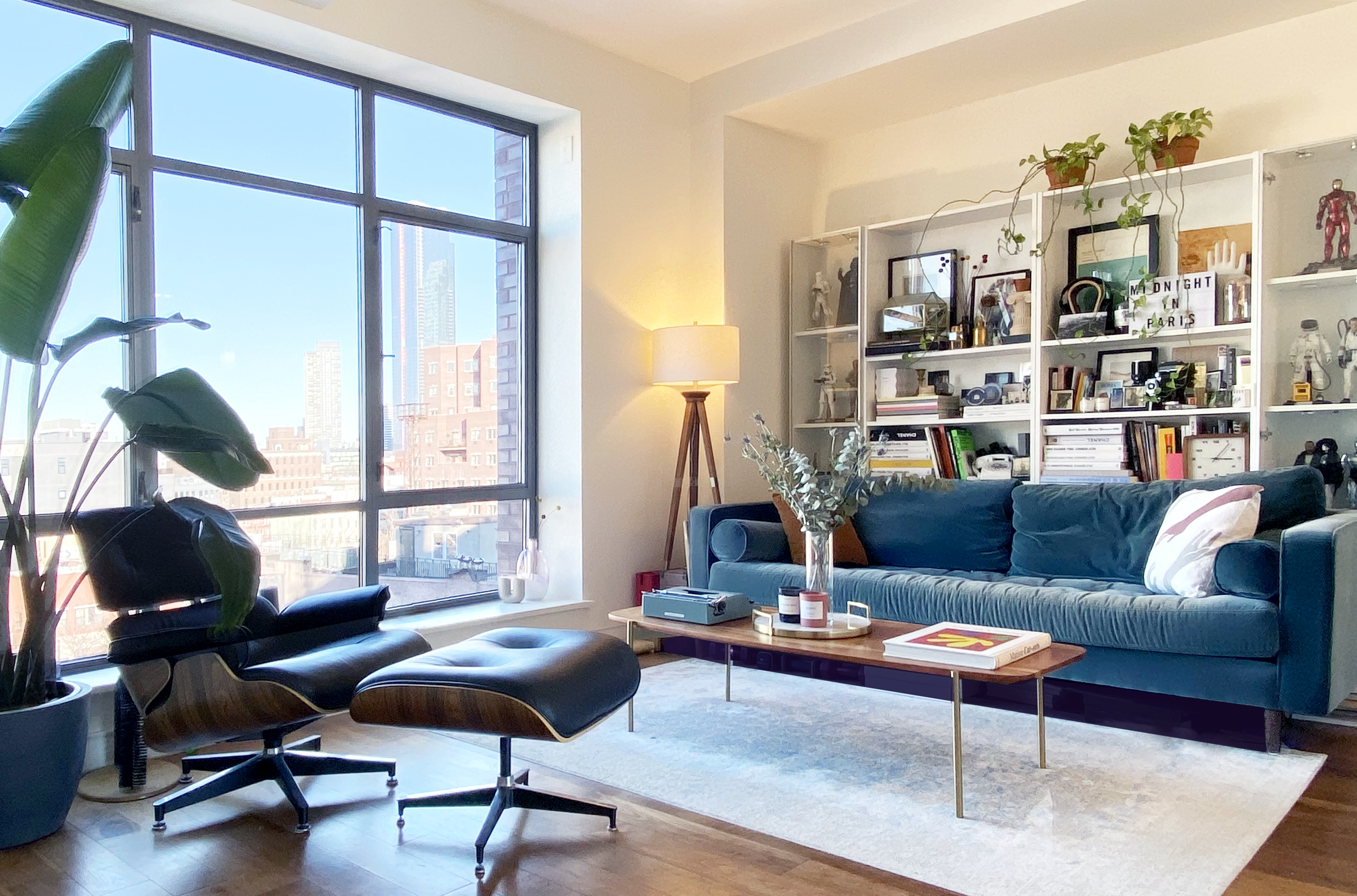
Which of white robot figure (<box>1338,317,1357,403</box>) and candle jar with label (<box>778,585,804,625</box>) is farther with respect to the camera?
white robot figure (<box>1338,317,1357,403</box>)

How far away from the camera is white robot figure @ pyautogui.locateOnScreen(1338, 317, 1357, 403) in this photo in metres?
3.97

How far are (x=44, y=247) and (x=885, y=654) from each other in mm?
2481

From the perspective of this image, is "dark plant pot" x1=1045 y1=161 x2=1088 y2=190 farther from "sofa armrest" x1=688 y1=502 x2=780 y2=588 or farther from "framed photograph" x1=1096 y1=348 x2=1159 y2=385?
"sofa armrest" x1=688 y1=502 x2=780 y2=588

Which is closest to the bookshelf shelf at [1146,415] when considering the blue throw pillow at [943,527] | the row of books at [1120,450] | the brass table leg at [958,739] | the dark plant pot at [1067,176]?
the row of books at [1120,450]

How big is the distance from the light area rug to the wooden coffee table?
100 millimetres

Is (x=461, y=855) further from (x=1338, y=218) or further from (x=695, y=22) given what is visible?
(x=1338, y=218)

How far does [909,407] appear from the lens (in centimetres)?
516

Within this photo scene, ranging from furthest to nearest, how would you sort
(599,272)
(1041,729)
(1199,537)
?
(599,272)
(1199,537)
(1041,729)

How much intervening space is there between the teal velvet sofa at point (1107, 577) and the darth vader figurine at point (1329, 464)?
46 cm

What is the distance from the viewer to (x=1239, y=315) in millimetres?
4164

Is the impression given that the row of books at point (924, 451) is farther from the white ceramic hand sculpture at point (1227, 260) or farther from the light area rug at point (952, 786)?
the light area rug at point (952, 786)

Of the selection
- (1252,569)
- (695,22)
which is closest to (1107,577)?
(1252,569)

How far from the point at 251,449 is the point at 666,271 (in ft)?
9.82

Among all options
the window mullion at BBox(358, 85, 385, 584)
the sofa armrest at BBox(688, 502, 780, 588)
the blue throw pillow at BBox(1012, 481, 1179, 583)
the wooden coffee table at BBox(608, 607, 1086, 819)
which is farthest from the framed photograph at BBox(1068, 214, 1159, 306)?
the window mullion at BBox(358, 85, 385, 584)
